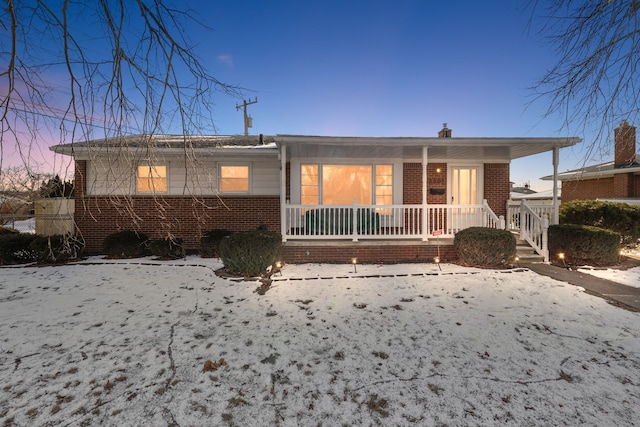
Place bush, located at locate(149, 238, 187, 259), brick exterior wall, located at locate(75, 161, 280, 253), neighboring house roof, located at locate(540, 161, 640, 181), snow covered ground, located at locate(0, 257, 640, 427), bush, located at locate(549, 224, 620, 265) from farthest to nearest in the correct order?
brick exterior wall, located at locate(75, 161, 280, 253)
bush, located at locate(149, 238, 187, 259)
bush, located at locate(549, 224, 620, 265)
neighboring house roof, located at locate(540, 161, 640, 181)
snow covered ground, located at locate(0, 257, 640, 427)

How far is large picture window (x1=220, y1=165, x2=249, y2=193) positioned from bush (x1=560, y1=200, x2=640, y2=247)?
10700mm

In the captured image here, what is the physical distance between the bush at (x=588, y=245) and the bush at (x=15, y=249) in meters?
13.8

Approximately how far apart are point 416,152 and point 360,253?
11.6 ft

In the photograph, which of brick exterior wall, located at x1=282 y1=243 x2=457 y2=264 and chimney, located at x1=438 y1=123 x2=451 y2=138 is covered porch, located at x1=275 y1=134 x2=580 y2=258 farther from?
brick exterior wall, located at x1=282 y1=243 x2=457 y2=264

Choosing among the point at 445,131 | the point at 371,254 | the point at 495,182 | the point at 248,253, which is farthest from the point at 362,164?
the point at 248,253

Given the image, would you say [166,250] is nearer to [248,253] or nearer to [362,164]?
[248,253]

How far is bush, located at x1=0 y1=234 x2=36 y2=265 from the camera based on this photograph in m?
7.41

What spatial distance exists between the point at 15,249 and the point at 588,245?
14.4m

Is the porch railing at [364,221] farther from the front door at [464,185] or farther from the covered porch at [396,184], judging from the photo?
the front door at [464,185]

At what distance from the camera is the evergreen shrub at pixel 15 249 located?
24.3 ft

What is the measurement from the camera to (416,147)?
7887mm

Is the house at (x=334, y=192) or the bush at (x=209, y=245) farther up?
the house at (x=334, y=192)

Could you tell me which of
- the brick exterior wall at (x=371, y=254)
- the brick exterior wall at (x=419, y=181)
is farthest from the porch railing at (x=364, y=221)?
the brick exterior wall at (x=419, y=181)

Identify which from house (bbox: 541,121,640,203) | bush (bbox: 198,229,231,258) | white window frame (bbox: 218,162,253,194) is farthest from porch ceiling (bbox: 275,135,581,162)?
house (bbox: 541,121,640,203)
